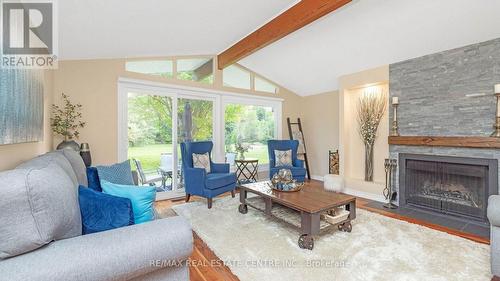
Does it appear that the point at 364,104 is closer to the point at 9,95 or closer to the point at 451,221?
the point at 451,221

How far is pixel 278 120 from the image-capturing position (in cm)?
588

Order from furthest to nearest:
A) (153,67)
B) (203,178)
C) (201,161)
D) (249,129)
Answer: (249,129) < (153,67) < (201,161) < (203,178)

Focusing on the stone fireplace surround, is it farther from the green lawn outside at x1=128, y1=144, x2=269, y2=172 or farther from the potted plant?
the potted plant

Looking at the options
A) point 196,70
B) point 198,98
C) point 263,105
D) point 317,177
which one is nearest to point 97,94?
point 198,98

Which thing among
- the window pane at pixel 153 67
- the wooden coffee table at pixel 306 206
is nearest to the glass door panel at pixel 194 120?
the window pane at pixel 153 67

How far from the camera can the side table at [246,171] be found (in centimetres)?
502

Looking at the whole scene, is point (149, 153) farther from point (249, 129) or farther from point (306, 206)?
point (306, 206)

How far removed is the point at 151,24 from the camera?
9.15 feet

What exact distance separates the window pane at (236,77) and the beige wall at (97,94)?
1.81 metres

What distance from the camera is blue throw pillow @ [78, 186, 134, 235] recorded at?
1.33 m

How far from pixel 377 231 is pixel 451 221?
4.10ft

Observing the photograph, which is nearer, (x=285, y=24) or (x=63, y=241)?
(x=63, y=241)

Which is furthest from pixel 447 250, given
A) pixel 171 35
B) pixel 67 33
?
pixel 67 33

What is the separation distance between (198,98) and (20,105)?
3003mm
